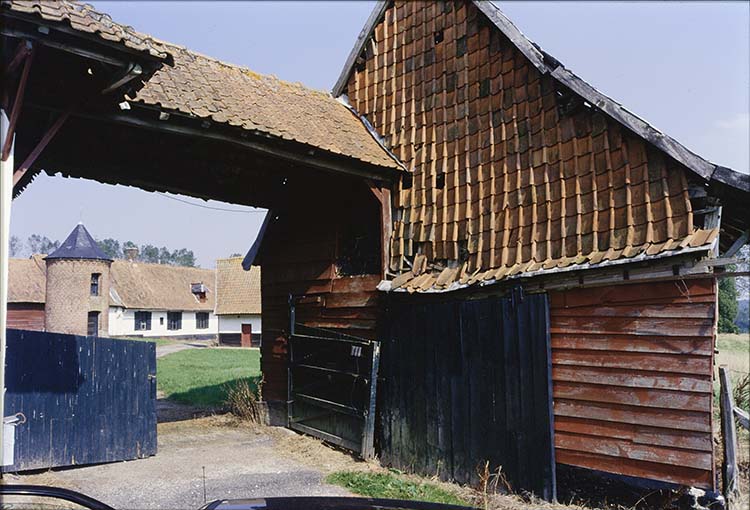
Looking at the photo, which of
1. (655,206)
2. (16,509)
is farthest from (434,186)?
(16,509)

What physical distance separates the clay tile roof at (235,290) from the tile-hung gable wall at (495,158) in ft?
117

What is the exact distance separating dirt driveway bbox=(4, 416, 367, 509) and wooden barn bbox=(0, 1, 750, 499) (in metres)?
0.76

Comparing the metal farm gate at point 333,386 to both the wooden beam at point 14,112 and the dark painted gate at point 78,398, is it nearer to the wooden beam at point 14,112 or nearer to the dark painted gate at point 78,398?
the dark painted gate at point 78,398

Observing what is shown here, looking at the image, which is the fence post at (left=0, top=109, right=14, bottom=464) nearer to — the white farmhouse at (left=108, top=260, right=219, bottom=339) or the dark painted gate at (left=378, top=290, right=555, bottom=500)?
the dark painted gate at (left=378, top=290, right=555, bottom=500)

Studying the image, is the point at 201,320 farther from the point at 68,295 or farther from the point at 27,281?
the point at 68,295

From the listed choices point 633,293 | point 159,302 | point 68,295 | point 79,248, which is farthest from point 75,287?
point 633,293

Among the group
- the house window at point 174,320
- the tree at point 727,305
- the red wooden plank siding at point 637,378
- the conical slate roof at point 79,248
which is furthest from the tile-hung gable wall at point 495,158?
the house window at point 174,320

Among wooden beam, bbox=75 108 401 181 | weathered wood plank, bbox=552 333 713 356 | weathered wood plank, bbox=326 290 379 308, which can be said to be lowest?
weathered wood plank, bbox=552 333 713 356

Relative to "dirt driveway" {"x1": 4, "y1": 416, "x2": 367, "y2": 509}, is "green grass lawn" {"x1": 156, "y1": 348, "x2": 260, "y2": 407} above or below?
below

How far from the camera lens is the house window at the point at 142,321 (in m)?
50.4

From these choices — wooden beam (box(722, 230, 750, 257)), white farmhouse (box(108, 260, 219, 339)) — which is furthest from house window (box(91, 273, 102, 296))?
wooden beam (box(722, 230, 750, 257))

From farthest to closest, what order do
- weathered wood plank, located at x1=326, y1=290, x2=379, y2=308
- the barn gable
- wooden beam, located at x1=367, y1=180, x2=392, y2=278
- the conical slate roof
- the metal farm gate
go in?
the conical slate roof
weathered wood plank, located at x1=326, y1=290, x2=379, y2=308
wooden beam, located at x1=367, y1=180, x2=392, y2=278
the metal farm gate
the barn gable

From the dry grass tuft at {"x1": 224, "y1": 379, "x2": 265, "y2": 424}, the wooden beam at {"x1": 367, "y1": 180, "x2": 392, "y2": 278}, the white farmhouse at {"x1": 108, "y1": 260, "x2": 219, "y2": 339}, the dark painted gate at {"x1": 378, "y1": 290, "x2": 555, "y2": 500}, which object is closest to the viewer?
the dark painted gate at {"x1": 378, "y1": 290, "x2": 555, "y2": 500}

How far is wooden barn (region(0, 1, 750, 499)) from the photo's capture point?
582 cm
